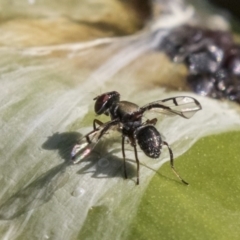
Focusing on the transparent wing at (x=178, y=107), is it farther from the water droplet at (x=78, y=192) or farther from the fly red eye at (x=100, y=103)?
the water droplet at (x=78, y=192)

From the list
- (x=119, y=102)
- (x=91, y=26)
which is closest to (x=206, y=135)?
(x=119, y=102)

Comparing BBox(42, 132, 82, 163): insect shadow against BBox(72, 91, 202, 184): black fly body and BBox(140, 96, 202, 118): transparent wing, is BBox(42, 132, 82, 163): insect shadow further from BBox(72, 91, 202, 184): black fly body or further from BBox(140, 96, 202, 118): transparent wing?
BBox(140, 96, 202, 118): transparent wing

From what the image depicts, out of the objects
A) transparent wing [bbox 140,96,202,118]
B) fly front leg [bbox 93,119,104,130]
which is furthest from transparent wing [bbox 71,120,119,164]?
transparent wing [bbox 140,96,202,118]

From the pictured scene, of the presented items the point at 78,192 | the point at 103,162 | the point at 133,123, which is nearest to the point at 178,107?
the point at 133,123

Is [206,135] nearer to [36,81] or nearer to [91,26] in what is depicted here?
[36,81]

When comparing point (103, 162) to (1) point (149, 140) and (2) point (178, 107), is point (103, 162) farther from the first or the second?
(2) point (178, 107)
